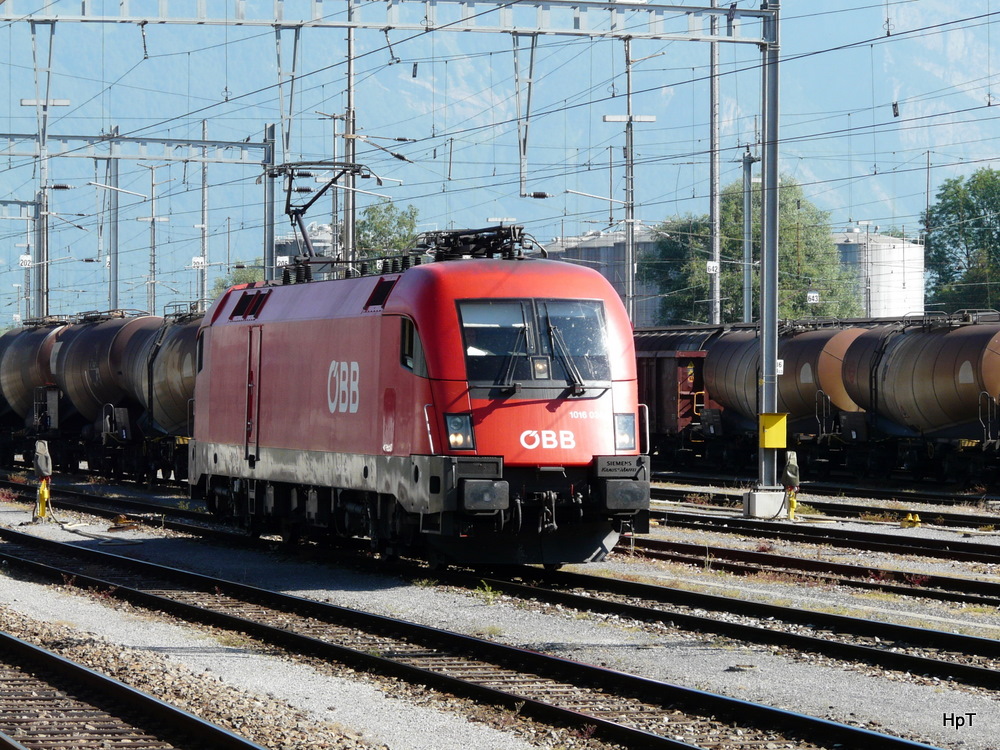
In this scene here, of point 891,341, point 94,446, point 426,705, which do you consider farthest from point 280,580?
point 94,446

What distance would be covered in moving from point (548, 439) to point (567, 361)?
900 mm

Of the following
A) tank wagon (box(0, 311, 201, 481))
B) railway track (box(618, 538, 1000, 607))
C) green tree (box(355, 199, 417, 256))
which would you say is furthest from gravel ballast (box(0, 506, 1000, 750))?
green tree (box(355, 199, 417, 256))

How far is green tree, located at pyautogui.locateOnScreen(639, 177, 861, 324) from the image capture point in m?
94.6

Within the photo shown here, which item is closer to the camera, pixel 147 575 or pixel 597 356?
pixel 597 356

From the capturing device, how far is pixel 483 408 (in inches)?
591

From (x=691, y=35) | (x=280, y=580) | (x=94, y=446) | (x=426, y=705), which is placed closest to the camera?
(x=426, y=705)

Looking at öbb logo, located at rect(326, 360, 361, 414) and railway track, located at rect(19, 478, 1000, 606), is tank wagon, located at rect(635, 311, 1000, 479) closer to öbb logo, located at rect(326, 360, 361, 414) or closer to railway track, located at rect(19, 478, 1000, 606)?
railway track, located at rect(19, 478, 1000, 606)

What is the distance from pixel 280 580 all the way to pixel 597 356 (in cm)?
469

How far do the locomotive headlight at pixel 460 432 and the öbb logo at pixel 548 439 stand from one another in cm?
57

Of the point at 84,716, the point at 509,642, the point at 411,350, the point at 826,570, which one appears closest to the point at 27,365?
the point at 411,350

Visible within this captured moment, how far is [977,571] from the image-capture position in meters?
17.1

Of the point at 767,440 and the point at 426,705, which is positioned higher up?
the point at 767,440

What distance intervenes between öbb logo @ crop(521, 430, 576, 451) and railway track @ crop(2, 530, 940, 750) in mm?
2756

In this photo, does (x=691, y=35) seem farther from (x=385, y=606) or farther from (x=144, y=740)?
(x=144, y=740)
